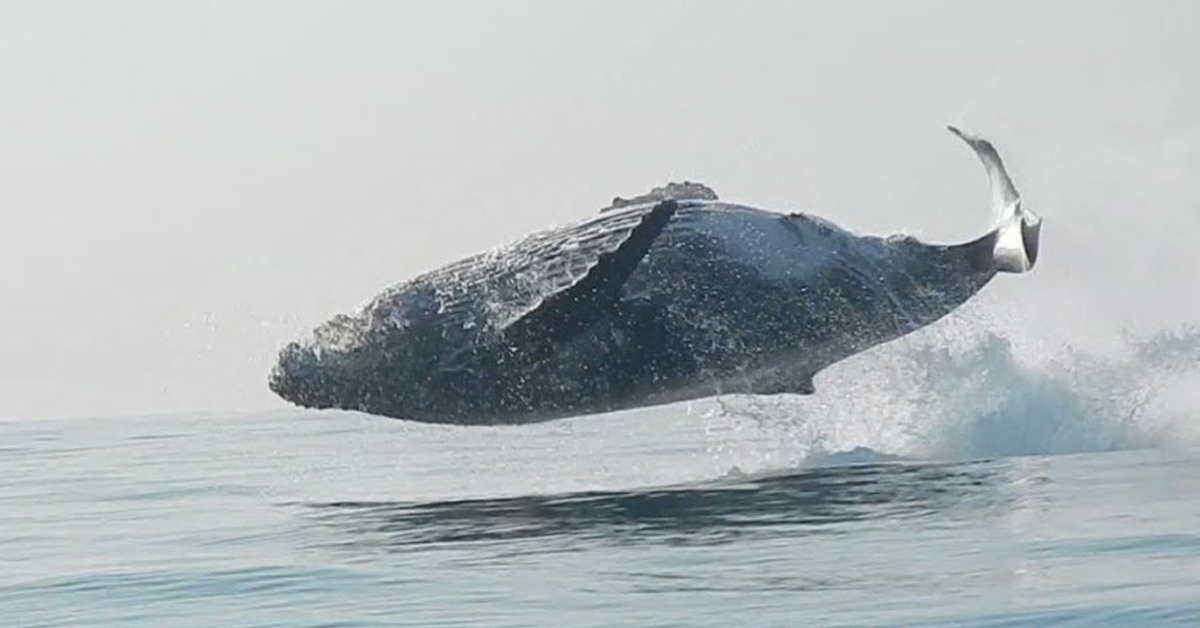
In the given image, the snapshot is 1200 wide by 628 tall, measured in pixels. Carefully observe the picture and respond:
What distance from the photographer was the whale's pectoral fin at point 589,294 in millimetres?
17078

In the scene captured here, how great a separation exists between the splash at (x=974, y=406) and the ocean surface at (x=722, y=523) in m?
0.03

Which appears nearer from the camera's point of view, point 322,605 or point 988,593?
point 988,593

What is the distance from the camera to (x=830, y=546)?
1438cm

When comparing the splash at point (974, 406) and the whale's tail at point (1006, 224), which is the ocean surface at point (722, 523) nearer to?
the splash at point (974, 406)

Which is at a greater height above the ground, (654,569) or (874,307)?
(874,307)

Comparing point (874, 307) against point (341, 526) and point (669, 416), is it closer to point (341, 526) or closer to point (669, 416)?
point (341, 526)

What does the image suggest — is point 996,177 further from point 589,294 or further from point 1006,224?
A: point 589,294

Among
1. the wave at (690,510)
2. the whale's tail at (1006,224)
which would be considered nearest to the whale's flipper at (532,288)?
the wave at (690,510)

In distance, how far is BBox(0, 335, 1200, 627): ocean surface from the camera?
41.0 feet

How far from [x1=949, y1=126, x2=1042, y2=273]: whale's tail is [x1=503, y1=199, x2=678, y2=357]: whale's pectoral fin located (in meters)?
2.87

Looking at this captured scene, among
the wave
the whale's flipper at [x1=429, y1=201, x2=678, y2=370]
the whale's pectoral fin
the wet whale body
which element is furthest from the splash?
the whale's pectoral fin

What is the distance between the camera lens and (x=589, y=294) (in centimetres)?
1748

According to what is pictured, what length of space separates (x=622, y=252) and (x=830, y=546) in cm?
361

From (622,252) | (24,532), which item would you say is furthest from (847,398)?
(24,532)
